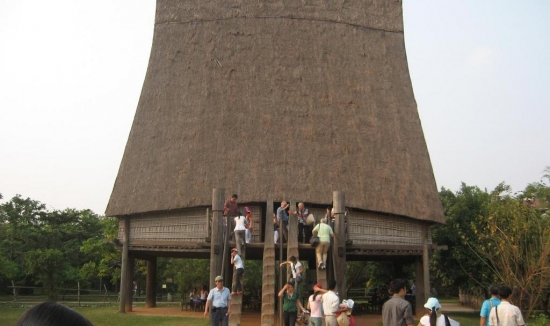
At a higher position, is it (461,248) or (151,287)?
(461,248)

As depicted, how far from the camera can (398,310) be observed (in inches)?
242

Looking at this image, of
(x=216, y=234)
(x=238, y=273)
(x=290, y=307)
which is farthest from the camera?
(x=216, y=234)

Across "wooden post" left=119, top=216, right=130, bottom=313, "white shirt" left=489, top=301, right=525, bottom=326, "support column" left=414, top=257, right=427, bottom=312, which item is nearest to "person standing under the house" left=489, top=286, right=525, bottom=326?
"white shirt" left=489, top=301, right=525, bottom=326

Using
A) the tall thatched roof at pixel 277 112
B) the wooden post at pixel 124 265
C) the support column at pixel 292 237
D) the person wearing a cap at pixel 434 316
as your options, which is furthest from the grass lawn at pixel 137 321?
the person wearing a cap at pixel 434 316

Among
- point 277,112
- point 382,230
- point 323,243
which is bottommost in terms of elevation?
point 323,243

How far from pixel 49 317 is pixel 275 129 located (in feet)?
50.3

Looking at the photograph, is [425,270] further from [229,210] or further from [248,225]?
[229,210]

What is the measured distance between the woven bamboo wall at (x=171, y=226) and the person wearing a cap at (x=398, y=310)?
9.97 metres

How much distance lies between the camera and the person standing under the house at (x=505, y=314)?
23.4 feet

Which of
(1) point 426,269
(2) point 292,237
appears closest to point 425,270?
(1) point 426,269

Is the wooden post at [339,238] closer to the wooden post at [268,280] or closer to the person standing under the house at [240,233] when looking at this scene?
the wooden post at [268,280]

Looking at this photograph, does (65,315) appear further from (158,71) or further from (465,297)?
(465,297)

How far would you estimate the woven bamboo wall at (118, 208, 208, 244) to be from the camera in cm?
1639

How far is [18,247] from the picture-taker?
36.6m
